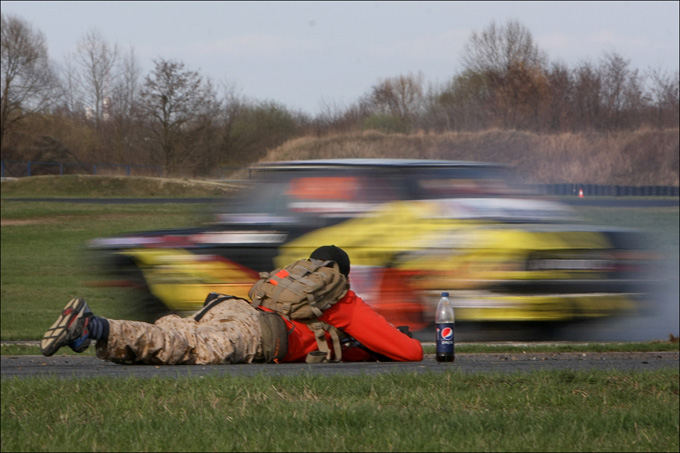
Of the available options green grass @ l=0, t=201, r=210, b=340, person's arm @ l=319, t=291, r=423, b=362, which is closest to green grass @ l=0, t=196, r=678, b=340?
green grass @ l=0, t=201, r=210, b=340

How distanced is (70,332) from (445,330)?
1760mm

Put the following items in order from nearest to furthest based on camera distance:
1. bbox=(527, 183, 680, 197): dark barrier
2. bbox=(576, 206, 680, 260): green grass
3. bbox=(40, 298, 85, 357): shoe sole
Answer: bbox=(40, 298, 85, 357): shoe sole
bbox=(576, 206, 680, 260): green grass
bbox=(527, 183, 680, 197): dark barrier

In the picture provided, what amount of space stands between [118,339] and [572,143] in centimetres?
6122

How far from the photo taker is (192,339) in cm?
383

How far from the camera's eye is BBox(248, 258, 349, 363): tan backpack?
11.9ft

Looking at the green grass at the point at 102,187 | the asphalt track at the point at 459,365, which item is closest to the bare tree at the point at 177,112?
the green grass at the point at 102,187

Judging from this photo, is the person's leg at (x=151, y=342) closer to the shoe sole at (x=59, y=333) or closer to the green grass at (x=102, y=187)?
the shoe sole at (x=59, y=333)

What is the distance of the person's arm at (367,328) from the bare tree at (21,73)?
64.2 meters

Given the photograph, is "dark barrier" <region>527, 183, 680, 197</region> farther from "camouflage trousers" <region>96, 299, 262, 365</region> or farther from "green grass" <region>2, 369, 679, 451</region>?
"camouflage trousers" <region>96, 299, 262, 365</region>

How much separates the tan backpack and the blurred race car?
1200mm

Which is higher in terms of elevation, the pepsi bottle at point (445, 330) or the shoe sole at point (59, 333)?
the shoe sole at point (59, 333)

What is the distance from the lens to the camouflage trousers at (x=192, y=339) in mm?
3568

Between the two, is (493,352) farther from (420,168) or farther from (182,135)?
(182,135)

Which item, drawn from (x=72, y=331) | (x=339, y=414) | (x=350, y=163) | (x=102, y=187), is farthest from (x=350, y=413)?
(x=102, y=187)
